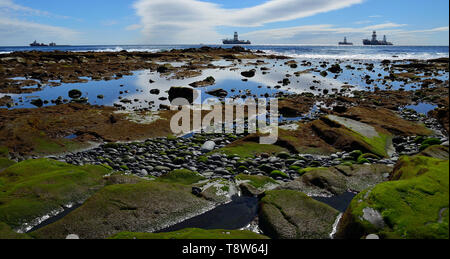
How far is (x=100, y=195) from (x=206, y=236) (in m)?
3.06

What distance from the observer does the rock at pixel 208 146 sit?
11.6 m

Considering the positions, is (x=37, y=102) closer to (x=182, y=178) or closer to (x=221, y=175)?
(x=182, y=178)

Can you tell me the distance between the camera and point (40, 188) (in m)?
6.48

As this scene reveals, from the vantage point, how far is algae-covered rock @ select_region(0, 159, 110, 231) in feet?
18.8

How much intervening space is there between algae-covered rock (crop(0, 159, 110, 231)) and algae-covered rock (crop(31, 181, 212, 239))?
0.97 meters

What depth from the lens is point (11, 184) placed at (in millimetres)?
6707

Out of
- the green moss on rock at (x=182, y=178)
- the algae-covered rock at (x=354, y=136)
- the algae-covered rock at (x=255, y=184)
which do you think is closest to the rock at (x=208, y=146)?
the green moss on rock at (x=182, y=178)

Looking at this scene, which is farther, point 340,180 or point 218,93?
point 218,93

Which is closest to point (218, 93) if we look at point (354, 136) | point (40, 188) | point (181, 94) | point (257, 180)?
point (181, 94)

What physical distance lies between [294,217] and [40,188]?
5.67 metres

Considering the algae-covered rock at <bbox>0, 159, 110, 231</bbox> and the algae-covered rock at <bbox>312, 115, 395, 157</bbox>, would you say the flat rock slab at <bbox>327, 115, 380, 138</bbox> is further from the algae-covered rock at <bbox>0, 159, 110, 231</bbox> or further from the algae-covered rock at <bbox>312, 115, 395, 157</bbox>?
the algae-covered rock at <bbox>0, 159, 110, 231</bbox>

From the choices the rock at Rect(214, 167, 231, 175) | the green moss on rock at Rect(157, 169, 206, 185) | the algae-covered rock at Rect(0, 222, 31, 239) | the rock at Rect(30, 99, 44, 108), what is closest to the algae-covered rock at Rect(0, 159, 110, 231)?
the algae-covered rock at Rect(0, 222, 31, 239)
